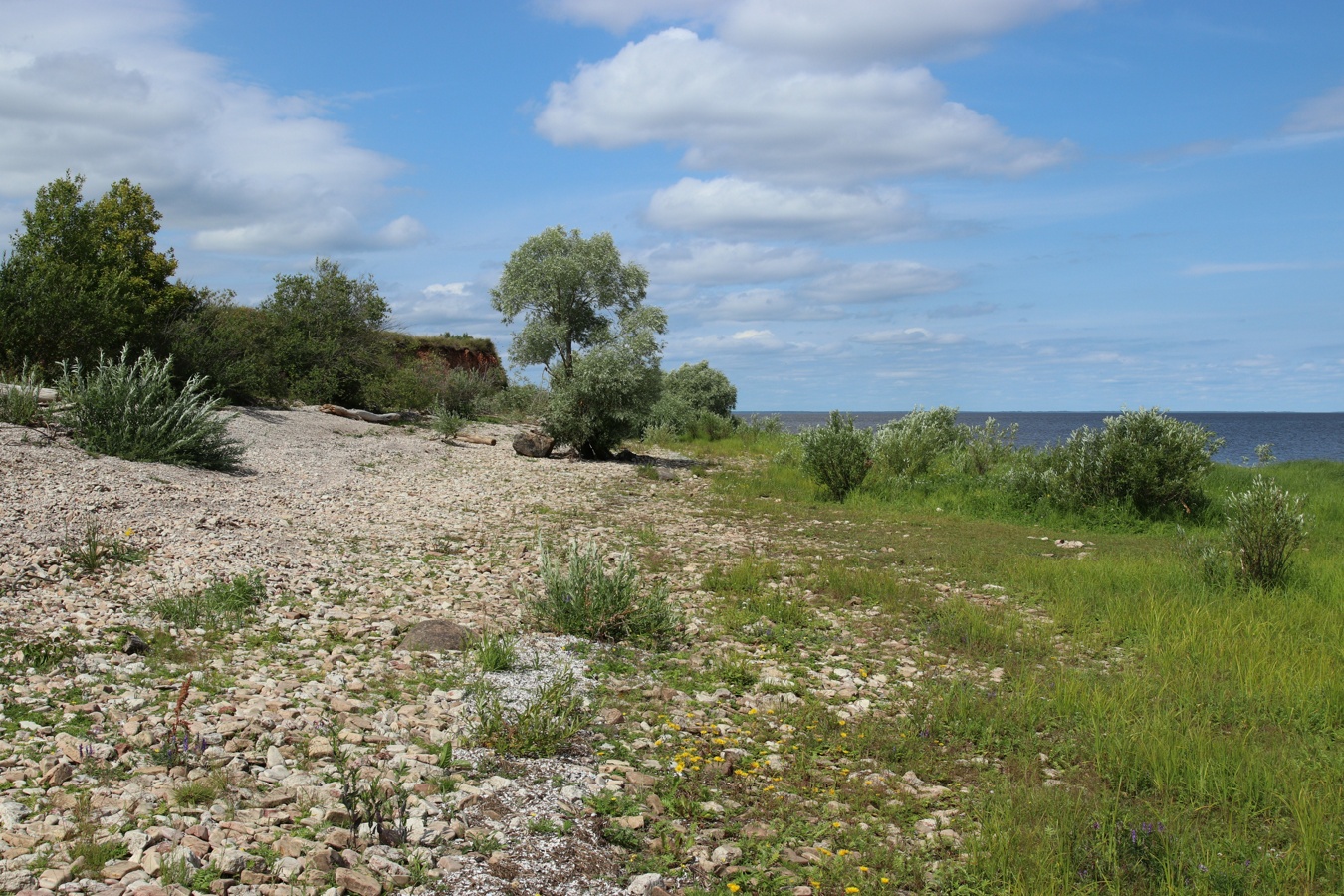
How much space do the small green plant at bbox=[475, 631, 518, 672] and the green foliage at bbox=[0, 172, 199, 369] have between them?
53.1 ft

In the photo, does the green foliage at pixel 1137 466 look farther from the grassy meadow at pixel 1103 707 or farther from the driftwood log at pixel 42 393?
the driftwood log at pixel 42 393

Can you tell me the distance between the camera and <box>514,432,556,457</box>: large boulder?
924 inches

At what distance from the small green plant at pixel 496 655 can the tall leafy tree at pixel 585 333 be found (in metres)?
16.3

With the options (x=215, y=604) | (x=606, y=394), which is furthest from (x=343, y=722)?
(x=606, y=394)

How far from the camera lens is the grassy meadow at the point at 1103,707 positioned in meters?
4.19

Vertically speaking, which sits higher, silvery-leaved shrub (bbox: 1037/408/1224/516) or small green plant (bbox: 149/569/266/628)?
silvery-leaved shrub (bbox: 1037/408/1224/516)

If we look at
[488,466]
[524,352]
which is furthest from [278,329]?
[488,466]

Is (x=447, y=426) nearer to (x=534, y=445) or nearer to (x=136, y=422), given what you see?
(x=534, y=445)

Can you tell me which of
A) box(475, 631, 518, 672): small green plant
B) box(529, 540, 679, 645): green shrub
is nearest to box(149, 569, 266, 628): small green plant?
box(475, 631, 518, 672): small green plant

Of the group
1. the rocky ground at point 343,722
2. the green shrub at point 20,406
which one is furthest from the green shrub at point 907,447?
the green shrub at point 20,406

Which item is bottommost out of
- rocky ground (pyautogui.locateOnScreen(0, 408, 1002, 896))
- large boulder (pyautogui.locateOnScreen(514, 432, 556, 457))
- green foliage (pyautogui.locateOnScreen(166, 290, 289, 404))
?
rocky ground (pyautogui.locateOnScreen(0, 408, 1002, 896))

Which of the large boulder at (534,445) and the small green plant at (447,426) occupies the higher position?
the small green plant at (447,426)

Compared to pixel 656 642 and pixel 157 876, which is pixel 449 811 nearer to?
pixel 157 876

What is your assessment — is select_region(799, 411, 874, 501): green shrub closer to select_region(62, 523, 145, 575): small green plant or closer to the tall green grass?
the tall green grass
